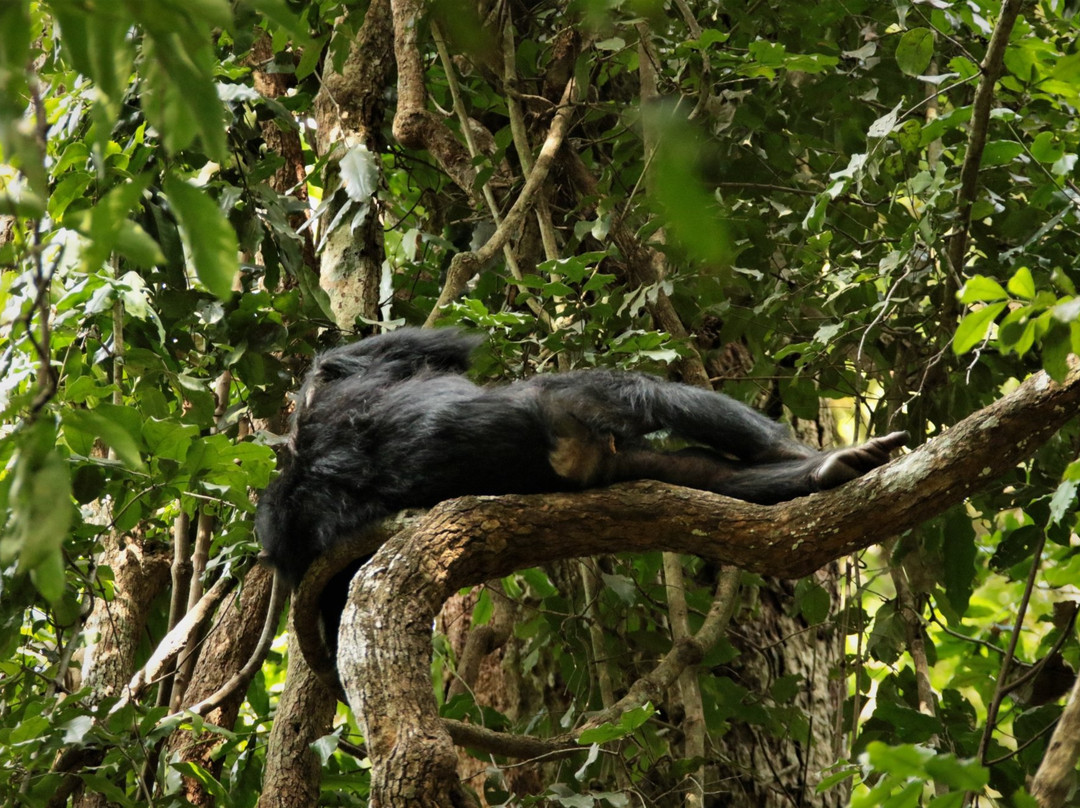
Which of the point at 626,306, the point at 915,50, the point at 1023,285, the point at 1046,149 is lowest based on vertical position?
the point at 1023,285

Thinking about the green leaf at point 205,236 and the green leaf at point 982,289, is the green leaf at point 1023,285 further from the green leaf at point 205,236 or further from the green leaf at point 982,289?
the green leaf at point 205,236

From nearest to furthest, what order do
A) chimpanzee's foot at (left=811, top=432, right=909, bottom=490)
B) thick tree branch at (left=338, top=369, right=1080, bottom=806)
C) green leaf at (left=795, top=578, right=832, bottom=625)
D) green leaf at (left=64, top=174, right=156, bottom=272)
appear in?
1. green leaf at (left=64, top=174, right=156, bottom=272)
2. thick tree branch at (left=338, top=369, right=1080, bottom=806)
3. chimpanzee's foot at (left=811, top=432, right=909, bottom=490)
4. green leaf at (left=795, top=578, right=832, bottom=625)

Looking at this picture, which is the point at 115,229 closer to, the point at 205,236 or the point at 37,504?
the point at 205,236

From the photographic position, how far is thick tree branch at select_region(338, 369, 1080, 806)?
2113 millimetres

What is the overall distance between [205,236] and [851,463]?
85.7 inches

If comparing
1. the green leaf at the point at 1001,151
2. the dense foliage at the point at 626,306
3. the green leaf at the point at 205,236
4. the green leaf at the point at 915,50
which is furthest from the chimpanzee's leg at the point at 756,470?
the green leaf at the point at 205,236

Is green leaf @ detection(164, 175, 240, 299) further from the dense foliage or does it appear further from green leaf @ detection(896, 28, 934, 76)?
green leaf @ detection(896, 28, 934, 76)

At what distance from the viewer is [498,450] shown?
3.10 meters

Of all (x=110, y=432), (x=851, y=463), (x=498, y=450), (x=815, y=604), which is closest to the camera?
(x=110, y=432)

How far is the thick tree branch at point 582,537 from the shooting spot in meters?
2.11

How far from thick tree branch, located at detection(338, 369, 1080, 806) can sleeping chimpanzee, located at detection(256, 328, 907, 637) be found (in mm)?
240

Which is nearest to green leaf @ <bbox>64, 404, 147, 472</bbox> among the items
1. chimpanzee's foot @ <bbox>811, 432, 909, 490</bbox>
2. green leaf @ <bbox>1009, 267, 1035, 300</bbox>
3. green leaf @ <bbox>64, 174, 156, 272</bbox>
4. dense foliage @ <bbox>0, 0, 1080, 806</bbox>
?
green leaf @ <bbox>64, 174, 156, 272</bbox>

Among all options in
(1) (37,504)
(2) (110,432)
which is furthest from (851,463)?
(1) (37,504)

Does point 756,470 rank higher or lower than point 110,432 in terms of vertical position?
lower
